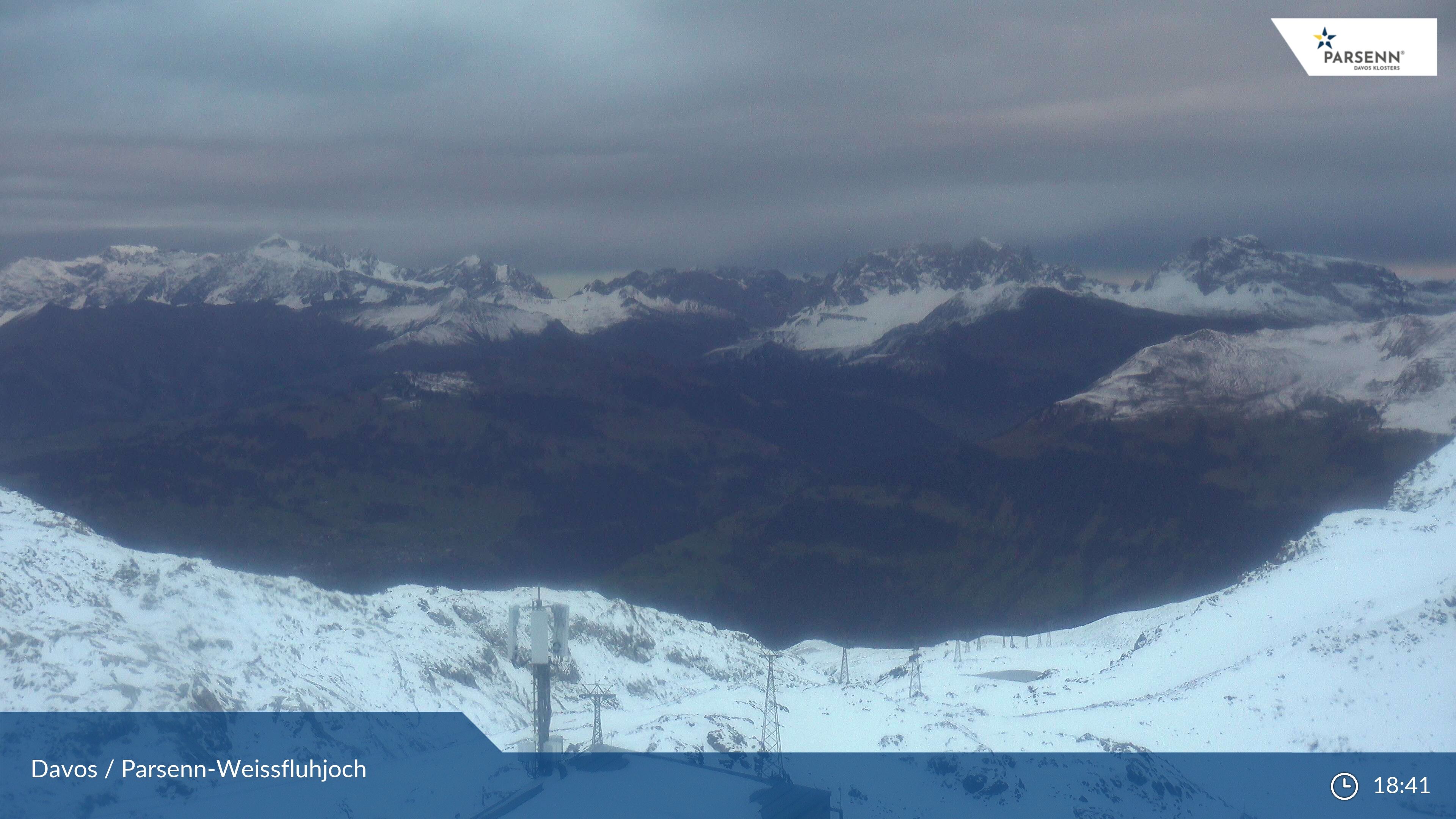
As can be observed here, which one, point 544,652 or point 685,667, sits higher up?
point 685,667

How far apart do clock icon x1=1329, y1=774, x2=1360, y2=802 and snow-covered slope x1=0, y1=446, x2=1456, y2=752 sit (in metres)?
3.23

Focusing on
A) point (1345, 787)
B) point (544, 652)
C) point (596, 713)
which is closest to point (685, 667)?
point (544, 652)

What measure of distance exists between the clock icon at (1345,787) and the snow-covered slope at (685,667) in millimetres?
3226

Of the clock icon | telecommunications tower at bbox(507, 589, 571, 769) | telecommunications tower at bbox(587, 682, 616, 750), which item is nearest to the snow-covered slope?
telecommunications tower at bbox(587, 682, 616, 750)

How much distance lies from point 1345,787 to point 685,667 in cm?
6565

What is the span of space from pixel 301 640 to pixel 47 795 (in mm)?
31685

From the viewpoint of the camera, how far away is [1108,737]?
84.1 m

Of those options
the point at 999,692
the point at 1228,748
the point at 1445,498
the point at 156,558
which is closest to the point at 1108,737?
the point at 1228,748

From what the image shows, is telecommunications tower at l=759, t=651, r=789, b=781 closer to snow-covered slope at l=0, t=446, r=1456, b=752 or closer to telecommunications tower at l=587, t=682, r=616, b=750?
snow-covered slope at l=0, t=446, r=1456, b=752

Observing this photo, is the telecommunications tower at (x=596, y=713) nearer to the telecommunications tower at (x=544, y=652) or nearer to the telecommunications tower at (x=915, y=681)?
the telecommunications tower at (x=544, y=652)

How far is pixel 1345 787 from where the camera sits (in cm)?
7781

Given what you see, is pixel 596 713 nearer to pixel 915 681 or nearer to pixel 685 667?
pixel 915 681

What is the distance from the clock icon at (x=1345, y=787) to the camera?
76438 millimetres

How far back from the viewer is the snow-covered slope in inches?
2938
